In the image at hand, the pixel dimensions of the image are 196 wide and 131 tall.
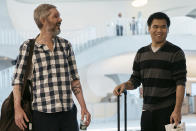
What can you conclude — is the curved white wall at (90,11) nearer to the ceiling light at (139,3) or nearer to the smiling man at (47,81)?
the ceiling light at (139,3)

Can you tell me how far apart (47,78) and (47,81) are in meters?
0.02

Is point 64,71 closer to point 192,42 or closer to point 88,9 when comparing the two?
point 88,9

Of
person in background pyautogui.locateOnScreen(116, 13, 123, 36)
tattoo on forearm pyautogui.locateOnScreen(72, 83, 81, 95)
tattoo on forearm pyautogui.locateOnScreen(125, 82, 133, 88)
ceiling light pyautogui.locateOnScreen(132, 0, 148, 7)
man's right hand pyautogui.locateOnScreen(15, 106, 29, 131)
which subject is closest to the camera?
man's right hand pyautogui.locateOnScreen(15, 106, 29, 131)

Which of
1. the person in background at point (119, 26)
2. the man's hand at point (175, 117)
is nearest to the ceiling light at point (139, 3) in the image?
the person in background at point (119, 26)

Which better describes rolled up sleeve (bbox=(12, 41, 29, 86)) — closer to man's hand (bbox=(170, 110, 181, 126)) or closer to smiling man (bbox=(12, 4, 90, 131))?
smiling man (bbox=(12, 4, 90, 131))

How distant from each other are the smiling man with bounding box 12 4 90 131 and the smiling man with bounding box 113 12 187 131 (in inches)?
24.4

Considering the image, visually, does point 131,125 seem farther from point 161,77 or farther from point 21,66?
point 21,66

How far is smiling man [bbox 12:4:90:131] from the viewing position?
72.4 inches

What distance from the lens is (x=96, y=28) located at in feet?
20.7

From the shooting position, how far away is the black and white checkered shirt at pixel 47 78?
1.84 metres

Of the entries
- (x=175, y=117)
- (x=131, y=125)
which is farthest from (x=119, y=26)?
(x=175, y=117)

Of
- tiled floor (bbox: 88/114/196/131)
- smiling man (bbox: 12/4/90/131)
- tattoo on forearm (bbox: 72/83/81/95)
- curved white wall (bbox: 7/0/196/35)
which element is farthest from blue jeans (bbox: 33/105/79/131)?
curved white wall (bbox: 7/0/196/35)

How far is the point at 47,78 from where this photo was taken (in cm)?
185

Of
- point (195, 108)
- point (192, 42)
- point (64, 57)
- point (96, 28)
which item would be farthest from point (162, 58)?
point (195, 108)
